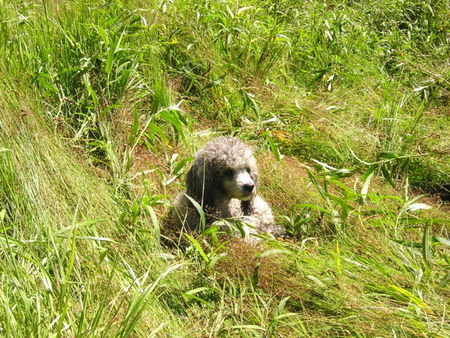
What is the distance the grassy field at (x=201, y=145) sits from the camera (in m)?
2.26

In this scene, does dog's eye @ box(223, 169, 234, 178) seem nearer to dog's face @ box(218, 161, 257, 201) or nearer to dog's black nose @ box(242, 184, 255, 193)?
dog's face @ box(218, 161, 257, 201)

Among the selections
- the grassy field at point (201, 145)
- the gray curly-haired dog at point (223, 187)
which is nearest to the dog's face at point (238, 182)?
the gray curly-haired dog at point (223, 187)

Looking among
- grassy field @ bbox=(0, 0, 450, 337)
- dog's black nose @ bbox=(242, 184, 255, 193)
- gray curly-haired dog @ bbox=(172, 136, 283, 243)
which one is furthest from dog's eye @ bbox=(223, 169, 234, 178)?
grassy field @ bbox=(0, 0, 450, 337)

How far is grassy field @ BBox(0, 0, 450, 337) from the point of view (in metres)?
2.26

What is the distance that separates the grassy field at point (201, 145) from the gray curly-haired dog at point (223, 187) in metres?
0.16

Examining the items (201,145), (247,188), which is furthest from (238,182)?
(201,145)

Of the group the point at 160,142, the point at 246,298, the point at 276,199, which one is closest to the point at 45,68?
the point at 160,142

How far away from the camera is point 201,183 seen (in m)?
3.30

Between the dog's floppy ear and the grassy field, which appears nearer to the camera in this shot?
the grassy field

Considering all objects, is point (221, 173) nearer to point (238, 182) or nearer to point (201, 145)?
point (238, 182)

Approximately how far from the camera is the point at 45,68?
137 inches

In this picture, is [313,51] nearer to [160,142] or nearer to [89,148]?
[160,142]

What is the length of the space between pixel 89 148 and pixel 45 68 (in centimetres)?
55

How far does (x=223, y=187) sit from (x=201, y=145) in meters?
0.74
